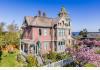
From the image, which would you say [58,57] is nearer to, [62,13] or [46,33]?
[46,33]

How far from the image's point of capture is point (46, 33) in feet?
Result: 12.9

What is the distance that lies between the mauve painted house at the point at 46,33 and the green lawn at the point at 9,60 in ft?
0.79

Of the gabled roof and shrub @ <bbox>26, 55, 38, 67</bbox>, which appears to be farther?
shrub @ <bbox>26, 55, 38, 67</bbox>

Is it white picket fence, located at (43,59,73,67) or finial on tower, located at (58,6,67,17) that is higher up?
finial on tower, located at (58,6,67,17)

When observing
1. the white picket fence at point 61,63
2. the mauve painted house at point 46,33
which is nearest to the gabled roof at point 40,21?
the mauve painted house at point 46,33

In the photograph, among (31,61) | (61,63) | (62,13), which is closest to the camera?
(62,13)

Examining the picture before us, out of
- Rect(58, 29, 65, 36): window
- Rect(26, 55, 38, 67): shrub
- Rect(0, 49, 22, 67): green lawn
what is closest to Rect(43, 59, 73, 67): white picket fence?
Rect(26, 55, 38, 67): shrub

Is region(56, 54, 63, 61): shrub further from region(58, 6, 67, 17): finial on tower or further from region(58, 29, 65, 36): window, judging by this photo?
region(58, 6, 67, 17): finial on tower

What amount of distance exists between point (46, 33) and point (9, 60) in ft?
2.77

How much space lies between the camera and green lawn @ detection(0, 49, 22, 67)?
396 centimetres

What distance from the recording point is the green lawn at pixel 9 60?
13.0 feet

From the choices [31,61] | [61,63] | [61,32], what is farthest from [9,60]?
[61,32]

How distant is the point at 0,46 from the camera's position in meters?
3.86

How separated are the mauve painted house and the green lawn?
9.5 inches
